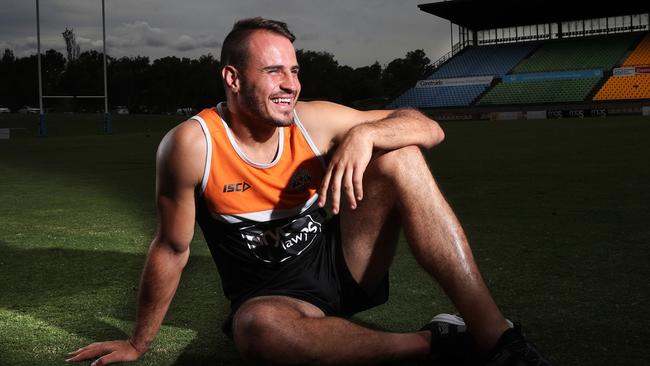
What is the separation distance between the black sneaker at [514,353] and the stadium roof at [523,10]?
143 ft

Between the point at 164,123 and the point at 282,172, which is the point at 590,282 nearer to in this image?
the point at 282,172

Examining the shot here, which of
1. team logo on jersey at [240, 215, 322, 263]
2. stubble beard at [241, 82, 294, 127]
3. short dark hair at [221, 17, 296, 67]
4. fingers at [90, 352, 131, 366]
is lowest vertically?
fingers at [90, 352, 131, 366]

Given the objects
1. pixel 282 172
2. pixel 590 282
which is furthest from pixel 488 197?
pixel 282 172

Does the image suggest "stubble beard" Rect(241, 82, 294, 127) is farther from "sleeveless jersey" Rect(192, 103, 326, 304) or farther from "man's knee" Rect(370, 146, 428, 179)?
"man's knee" Rect(370, 146, 428, 179)

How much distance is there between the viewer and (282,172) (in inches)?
96.6

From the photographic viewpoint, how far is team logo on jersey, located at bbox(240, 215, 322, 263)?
8.01 feet

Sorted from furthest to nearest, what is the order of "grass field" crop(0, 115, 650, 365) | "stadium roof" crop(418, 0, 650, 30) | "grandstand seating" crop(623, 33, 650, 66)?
"stadium roof" crop(418, 0, 650, 30)
"grandstand seating" crop(623, 33, 650, 66)
"grass field" crop(0, 115, 650, 365)

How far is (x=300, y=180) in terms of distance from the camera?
Answer: 8.17 ft

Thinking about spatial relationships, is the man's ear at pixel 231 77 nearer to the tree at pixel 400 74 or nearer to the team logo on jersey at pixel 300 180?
the team logo on jersey at pixel 300 180

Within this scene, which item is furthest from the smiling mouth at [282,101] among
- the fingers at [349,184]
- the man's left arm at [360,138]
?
the fingers at [349,184]

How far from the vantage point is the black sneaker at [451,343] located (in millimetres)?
2369

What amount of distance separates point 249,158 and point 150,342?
2.62 ft

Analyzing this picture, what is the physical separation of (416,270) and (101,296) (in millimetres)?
1698

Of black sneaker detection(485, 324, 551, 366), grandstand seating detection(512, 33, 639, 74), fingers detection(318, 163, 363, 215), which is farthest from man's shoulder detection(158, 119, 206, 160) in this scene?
grandstand seating detection(512, 33, 639, 74)
